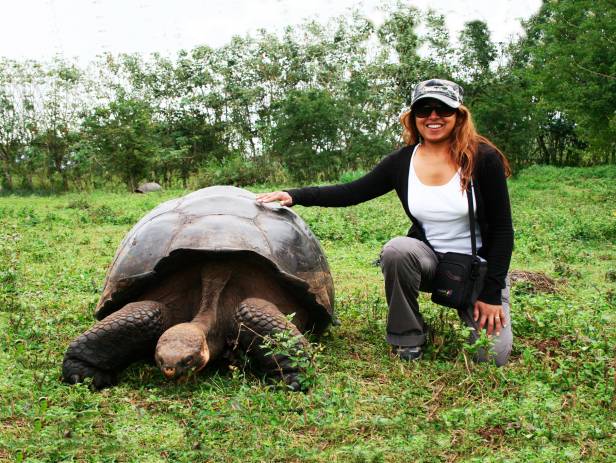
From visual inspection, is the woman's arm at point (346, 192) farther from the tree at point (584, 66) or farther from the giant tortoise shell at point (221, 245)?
the tree at point (584, 66)

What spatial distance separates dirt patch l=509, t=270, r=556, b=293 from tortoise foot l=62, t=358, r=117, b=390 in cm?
288

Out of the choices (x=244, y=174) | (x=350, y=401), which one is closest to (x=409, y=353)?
(x=350, y=401)

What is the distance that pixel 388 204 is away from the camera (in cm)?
1012

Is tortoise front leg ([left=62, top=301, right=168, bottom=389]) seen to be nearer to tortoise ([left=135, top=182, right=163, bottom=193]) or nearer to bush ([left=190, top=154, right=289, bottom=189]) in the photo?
tortoise ([left=135, top=182, right=163, bottom=193])

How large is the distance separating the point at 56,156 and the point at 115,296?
14127mm

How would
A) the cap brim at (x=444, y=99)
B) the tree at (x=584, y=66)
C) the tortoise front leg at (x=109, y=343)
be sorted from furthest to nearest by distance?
the tree at (x=584, y=66)
the cap brim at (x=444, y=99)
the tortoise front leg at (x=109, y=343)

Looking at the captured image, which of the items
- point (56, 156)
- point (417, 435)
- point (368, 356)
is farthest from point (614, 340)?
point (56, 156)

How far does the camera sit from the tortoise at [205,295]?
9.09ft

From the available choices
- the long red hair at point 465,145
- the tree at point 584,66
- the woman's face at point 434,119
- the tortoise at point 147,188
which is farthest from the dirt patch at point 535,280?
the tortoise at point 147,188

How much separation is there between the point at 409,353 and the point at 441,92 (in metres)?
1.20

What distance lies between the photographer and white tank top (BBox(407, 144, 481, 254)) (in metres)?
3.16

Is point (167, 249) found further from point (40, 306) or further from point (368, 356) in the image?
point (40, 306)

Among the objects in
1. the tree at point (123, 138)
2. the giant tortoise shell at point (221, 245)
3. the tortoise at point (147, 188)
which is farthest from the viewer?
the tortoise at point (147, 188)

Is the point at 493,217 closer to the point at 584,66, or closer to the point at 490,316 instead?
the point at 490,316
